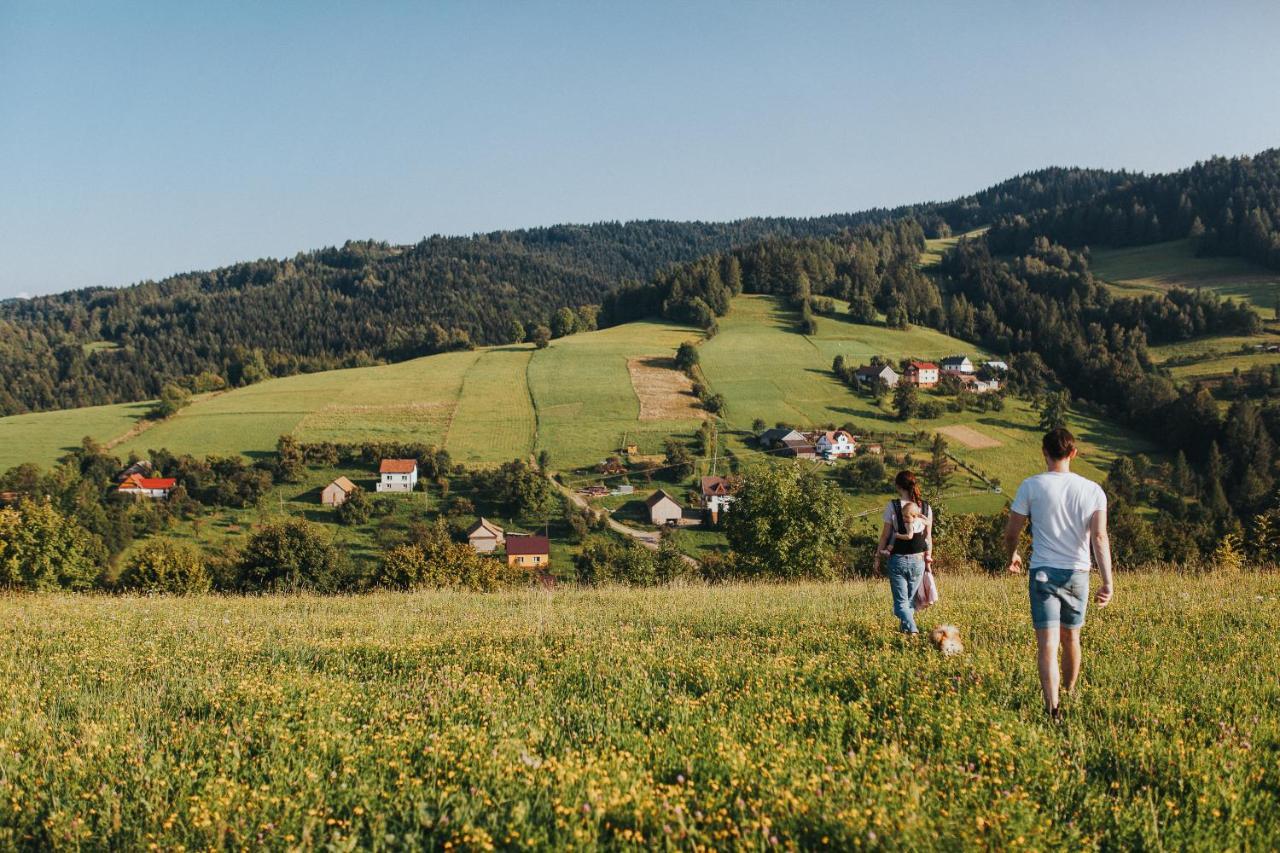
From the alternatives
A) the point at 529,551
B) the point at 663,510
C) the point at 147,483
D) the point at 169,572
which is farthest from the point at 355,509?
the point at 169,572

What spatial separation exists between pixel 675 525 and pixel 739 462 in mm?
14960

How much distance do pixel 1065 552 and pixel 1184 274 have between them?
8175 inches

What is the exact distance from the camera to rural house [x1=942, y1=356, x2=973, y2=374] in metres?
128

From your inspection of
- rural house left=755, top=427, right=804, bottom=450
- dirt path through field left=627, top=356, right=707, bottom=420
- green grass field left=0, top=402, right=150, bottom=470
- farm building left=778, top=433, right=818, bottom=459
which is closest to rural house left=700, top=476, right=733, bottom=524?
Answer: farm building left=778, top=433, right=818, bottom=459

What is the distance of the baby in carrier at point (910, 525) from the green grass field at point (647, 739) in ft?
4.05

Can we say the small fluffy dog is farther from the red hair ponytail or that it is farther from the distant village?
the distant village

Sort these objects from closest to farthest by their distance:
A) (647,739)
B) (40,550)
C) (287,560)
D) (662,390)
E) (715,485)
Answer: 1. (647,739)
2. (40,550)
3. (287,560)
4. (715,485)
5. (662,390)

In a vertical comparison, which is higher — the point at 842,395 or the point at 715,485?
the point at 842,395

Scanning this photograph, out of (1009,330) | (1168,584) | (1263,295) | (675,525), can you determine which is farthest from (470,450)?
(1263,295)

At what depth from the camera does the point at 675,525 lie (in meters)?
83.2

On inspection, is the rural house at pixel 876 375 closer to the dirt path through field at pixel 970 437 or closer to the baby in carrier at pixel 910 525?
the dirt path through field at pixel 970 437

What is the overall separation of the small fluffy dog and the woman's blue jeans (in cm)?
98

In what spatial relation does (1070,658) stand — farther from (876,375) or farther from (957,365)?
(957,365)

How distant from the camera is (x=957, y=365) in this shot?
130 m
